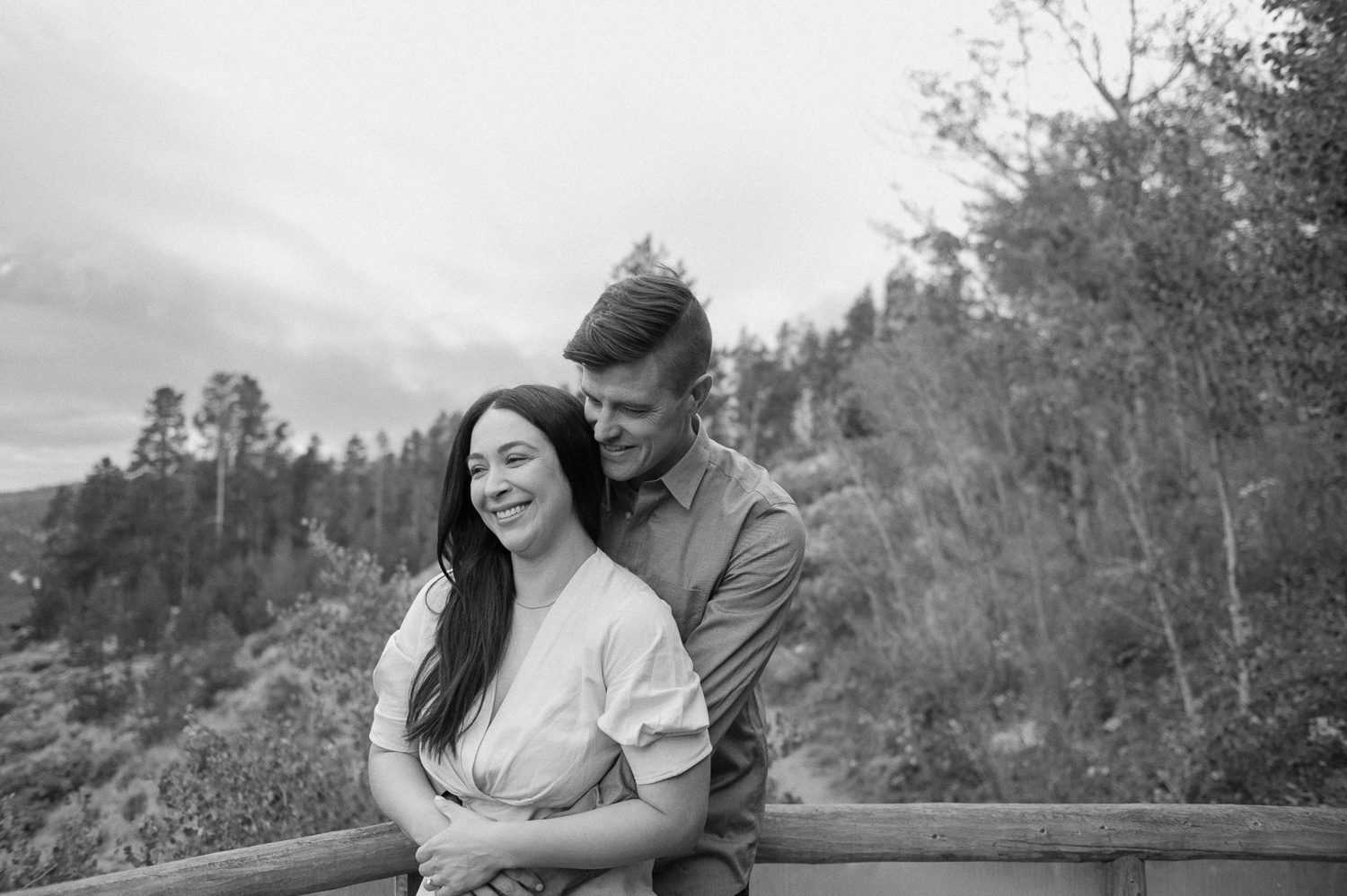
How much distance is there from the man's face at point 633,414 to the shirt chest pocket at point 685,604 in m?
0.22

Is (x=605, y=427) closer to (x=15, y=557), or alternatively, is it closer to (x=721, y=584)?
(x=721, y=584)

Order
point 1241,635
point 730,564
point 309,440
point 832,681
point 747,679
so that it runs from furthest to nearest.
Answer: point 309,440, point 832,681, point 1241,635, point 730,564, point 747,679

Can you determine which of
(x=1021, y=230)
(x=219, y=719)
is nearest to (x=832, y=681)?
(x=1021, y=230)

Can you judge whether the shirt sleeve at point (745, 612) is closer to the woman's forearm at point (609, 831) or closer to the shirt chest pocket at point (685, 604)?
the shirt chest pocket at point (685, 604)

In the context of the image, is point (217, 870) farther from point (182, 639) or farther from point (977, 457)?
point (182, 639)

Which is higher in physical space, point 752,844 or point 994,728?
point 752,844

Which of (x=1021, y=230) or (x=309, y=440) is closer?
(x=1021, y=230)

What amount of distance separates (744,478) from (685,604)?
0.86 feet

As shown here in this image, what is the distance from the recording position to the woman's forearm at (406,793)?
1.61 m

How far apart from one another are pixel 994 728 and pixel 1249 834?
19.4 ft

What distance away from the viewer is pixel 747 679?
1590mm

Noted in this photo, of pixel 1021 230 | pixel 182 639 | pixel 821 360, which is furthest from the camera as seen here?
pixel 821 360

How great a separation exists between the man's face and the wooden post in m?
1.54

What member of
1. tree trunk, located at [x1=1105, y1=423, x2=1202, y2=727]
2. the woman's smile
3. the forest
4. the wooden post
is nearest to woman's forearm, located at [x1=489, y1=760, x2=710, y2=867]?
the woman's smile
